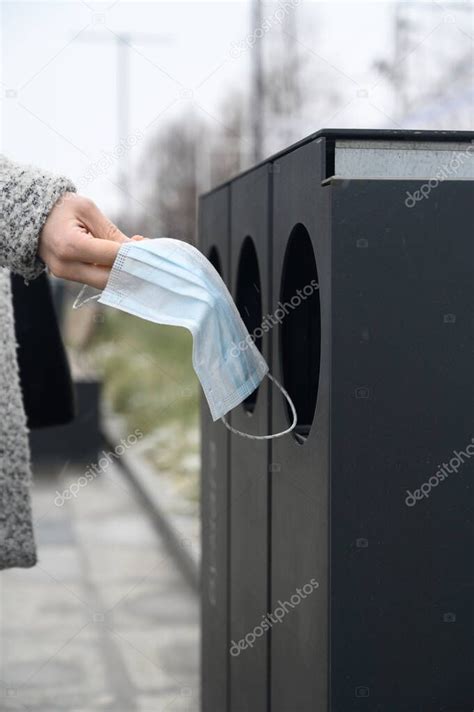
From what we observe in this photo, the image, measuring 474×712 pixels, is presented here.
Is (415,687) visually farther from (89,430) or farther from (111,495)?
(89,430)

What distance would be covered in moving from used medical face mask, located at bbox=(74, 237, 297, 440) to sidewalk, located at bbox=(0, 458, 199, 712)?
2.69 metres

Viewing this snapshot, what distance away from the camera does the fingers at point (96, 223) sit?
2020 millimetres

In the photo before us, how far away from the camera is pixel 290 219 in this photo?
2.39 m

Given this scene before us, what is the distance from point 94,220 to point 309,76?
8.21 metres

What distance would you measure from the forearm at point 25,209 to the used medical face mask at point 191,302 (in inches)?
5.7

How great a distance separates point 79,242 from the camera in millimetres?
1969

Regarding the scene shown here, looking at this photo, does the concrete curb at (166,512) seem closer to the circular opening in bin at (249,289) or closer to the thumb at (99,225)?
the circular opening in bin at (249,289)

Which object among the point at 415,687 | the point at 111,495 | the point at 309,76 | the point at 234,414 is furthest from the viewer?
the point at 309,76

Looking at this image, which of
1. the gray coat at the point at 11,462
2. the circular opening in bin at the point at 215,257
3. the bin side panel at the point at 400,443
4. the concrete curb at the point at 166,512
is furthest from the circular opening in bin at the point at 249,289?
the concrete curb at the point at 166,512

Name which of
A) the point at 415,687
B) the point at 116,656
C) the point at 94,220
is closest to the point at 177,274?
the point at 94,220

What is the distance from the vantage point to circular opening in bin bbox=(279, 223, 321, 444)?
256cm

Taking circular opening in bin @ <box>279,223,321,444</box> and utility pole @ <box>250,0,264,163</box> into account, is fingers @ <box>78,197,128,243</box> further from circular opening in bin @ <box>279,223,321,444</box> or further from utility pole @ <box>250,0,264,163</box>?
utility pole @ <box>250,0,264,163</box>

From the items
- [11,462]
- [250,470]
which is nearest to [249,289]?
[250,470]

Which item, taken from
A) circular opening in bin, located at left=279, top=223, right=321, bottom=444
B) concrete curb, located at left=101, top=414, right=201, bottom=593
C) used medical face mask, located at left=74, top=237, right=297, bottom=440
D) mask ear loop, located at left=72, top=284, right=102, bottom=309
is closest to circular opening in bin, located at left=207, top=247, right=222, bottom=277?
circular opening in bin, located at left=279, top=223, right=321, bottom=444
